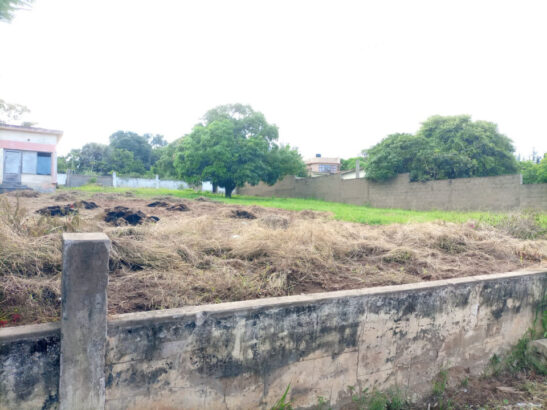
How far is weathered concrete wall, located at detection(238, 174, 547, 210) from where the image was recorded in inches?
506

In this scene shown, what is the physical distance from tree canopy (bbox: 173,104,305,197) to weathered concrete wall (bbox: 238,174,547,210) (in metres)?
3.39

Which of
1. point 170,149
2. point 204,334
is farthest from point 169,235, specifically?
point 170,149

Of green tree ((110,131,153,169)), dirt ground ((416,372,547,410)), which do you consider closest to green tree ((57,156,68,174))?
green tree ((110,131,153,169))

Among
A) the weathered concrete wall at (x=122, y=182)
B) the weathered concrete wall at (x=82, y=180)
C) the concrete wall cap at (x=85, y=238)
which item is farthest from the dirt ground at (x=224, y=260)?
the weathered concrete wall at (x=122, y=182)

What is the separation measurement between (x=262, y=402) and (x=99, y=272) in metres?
1.45

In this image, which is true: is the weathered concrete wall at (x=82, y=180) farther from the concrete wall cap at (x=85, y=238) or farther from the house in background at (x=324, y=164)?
the house in background at (x=324, y=164)

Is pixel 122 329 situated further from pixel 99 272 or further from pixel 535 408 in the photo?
pixel 535 408

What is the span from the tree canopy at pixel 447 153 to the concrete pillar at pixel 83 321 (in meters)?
16.9

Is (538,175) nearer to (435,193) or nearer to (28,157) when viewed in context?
(435,193)

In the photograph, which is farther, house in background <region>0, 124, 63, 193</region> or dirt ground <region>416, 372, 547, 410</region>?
house in background <region>0, 124, 63, 193</region>

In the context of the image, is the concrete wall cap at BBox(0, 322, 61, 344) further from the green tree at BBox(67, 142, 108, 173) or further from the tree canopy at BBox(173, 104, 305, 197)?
the green tree at BBox(67, 142, 108, 173)

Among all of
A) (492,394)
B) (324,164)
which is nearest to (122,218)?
(492,394)

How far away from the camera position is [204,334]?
7.87ft

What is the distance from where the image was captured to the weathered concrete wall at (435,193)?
12.9 meters
